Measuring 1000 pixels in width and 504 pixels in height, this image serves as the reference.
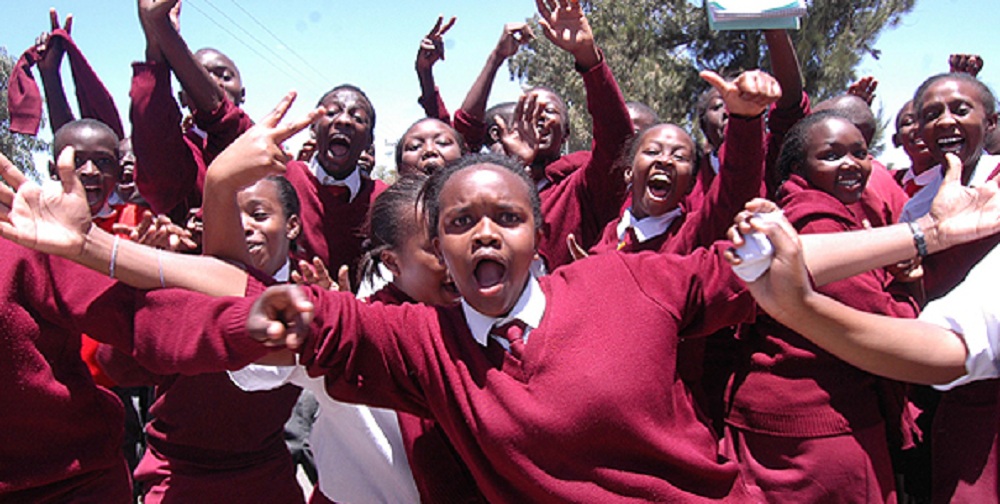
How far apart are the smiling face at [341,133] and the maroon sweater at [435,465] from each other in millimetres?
2027

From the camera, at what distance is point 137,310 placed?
1.78 meters

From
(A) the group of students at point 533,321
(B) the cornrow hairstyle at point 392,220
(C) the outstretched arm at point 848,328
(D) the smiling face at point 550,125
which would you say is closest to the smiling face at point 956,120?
(A) the group of students at point 533,321

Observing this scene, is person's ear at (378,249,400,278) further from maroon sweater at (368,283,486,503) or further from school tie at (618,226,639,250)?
school tie at (618,226,639,250)

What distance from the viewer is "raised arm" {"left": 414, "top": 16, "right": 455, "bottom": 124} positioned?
4883 mm

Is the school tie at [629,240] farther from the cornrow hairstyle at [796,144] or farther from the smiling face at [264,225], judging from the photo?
the smiling face at [264,225]

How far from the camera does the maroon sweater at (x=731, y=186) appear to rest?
2139mm

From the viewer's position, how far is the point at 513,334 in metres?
1.78

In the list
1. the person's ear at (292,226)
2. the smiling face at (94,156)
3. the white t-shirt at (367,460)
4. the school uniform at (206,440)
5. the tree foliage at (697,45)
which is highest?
the tree foliage at (697,45)

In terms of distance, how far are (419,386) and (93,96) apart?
167 inches

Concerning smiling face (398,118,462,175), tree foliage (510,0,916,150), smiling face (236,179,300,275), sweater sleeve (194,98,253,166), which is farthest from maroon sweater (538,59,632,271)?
tree foliage (510,0,916,150)

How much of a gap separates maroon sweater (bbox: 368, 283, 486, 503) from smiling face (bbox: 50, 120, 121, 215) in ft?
9.33

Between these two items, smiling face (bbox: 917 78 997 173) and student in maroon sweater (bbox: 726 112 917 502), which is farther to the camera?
smiling face (bbox: 917 78 997 173)

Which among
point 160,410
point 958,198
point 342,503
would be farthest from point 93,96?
point 958,198

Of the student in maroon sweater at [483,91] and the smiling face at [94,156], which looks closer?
the smiling face at [94,156]
